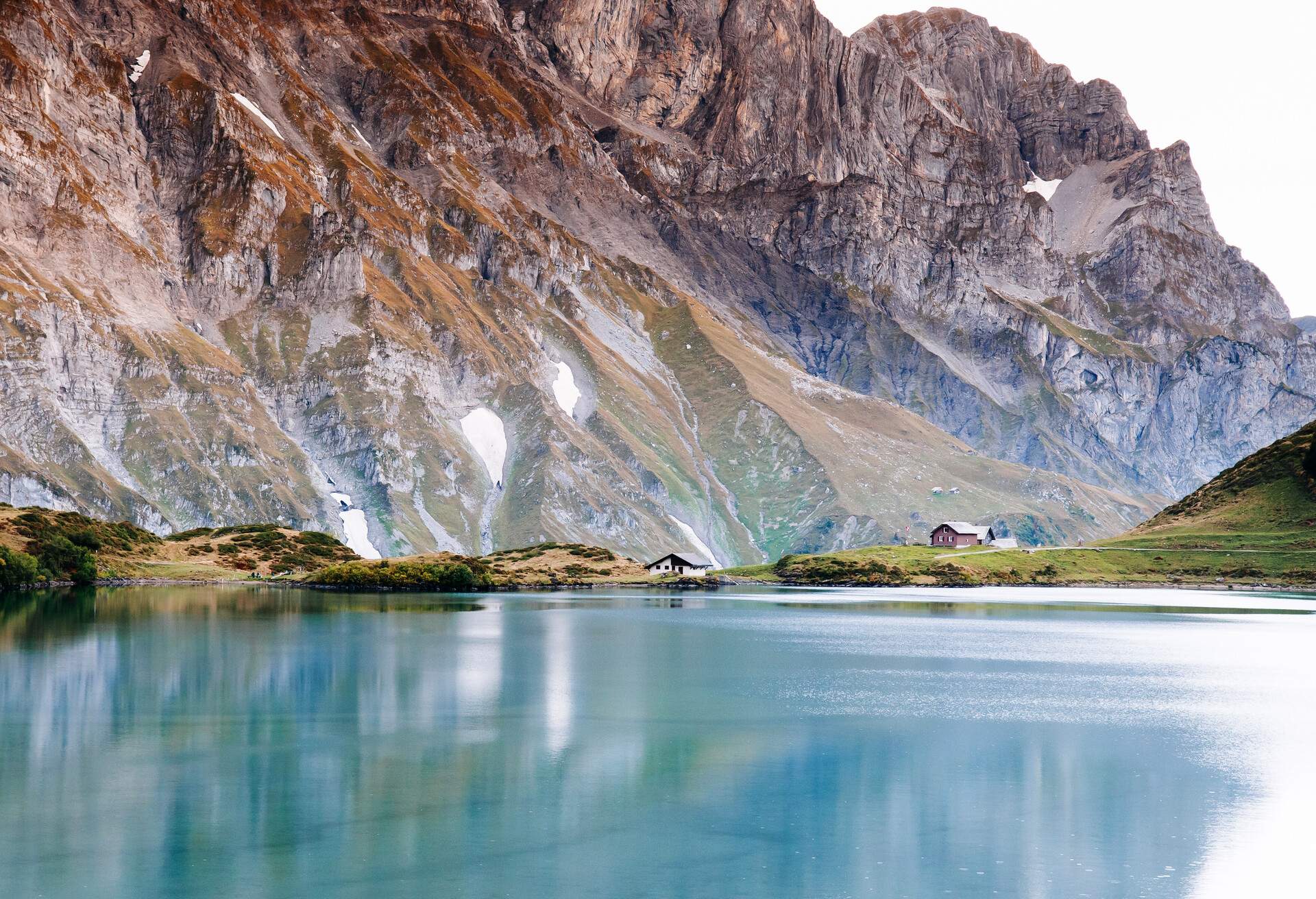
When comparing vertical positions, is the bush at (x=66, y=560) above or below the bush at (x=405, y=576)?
above

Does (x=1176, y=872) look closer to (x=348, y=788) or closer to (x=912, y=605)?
(x=348, y=788)

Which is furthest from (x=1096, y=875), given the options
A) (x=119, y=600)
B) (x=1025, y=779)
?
(x=119, y=600)

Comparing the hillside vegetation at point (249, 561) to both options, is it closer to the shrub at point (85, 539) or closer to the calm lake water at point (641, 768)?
the shrub at point (85, 539)

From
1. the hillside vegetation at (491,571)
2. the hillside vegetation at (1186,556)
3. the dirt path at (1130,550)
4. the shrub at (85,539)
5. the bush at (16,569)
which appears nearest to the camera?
the bush at (16,569)

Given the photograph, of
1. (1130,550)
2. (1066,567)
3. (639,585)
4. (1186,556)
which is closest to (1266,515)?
(1186,556)

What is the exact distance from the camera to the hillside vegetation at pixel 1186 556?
17138 cm

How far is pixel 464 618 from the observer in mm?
108562

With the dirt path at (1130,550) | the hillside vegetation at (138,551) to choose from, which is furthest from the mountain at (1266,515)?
the hillside vegetation at (138,551)

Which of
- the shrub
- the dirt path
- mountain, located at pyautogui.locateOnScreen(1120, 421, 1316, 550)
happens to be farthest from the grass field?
the shrub

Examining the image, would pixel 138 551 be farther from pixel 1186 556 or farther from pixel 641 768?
pixel 641 768

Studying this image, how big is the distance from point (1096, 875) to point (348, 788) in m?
20.2

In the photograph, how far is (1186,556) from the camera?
7042 inches

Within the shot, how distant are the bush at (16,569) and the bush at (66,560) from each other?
4.33m

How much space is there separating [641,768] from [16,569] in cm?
11179
